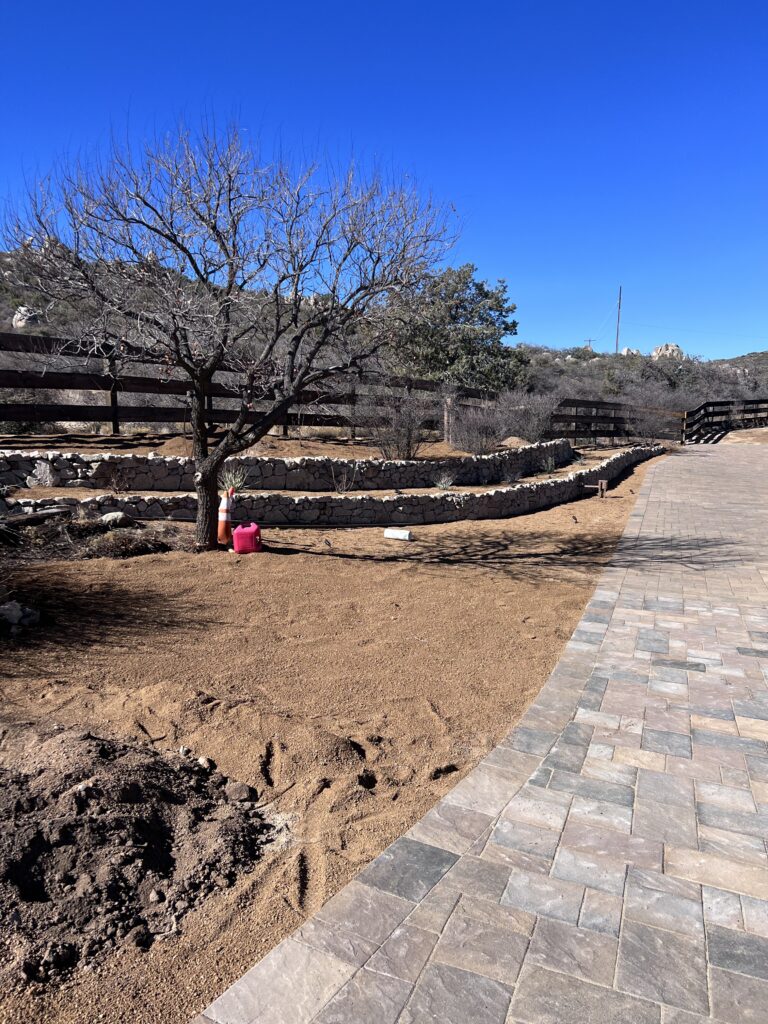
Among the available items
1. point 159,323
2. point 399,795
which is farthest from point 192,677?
point 159,323

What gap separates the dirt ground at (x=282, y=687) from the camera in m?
2.23

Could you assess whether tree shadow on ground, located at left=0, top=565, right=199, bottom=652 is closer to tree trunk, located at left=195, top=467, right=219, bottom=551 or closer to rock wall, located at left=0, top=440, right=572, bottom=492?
tree trunk, located at left=195, top=467, right=219, bottom=551

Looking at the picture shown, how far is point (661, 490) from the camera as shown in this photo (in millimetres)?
14914

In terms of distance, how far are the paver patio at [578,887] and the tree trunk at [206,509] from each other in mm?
4553

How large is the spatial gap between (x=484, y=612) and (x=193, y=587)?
9.03 ft

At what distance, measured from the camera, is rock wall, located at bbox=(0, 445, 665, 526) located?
8953 mm

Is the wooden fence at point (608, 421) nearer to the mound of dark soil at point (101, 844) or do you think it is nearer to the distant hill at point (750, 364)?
the mound of dark soil at point (101, 844)

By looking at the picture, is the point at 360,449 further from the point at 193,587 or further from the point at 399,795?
the point at 399,795

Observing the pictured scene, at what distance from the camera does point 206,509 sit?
7605 mm

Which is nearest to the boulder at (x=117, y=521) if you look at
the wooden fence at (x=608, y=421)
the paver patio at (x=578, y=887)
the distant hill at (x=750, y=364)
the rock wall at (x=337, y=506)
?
the rock wall at (x=337, y=506)

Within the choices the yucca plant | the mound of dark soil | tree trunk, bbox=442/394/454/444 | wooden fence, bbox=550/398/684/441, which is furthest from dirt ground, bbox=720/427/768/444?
the mound of dark soil

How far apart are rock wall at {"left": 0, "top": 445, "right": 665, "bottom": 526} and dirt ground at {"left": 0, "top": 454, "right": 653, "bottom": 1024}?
194 cm

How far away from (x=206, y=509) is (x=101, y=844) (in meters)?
5.37

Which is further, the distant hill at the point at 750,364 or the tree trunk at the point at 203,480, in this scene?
the distant hill at the point at 750,364
